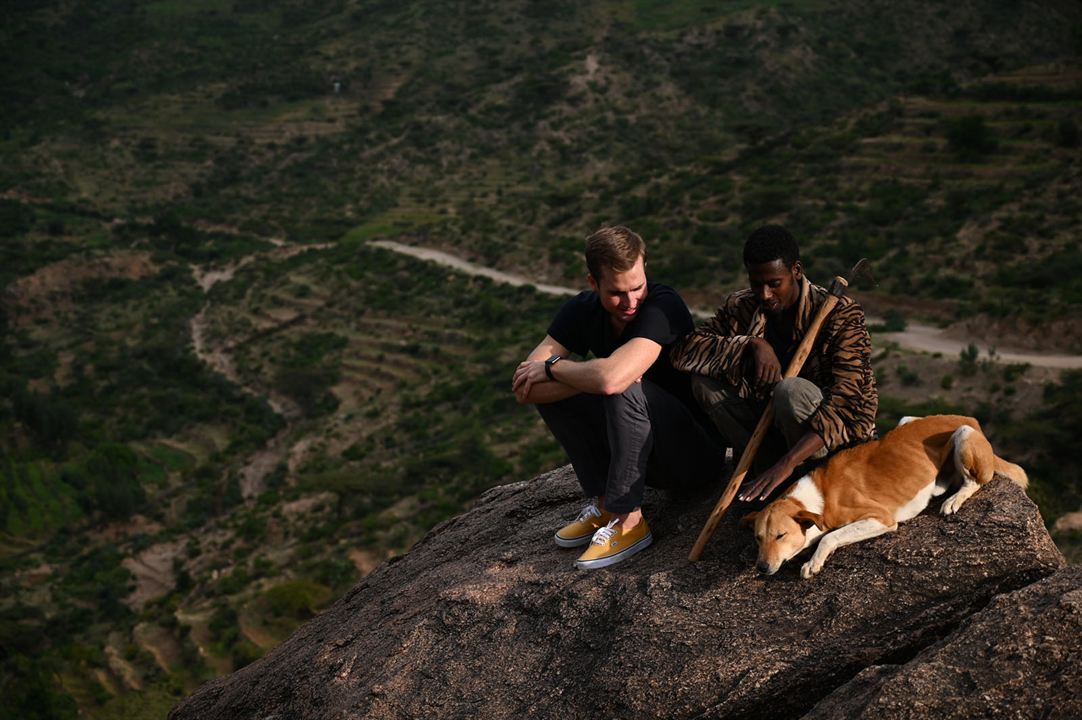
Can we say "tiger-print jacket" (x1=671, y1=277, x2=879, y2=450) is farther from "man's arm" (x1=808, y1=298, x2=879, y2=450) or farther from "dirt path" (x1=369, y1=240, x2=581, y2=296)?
"dirt path" (x1=369, y1=240, x2=581, y2=296)

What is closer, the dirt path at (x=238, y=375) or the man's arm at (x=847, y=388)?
the man's arm at (x=847, y=388)

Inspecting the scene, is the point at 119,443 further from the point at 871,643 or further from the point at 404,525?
the point at 871,643

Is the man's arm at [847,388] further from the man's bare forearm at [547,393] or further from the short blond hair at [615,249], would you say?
the man's bare forearm at [547,393]

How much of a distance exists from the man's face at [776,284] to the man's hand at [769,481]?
0.95 meters

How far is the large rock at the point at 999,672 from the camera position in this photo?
4.46 metres

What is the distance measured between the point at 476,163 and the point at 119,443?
128ft

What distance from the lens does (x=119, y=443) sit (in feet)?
188

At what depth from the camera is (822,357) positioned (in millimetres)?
6168

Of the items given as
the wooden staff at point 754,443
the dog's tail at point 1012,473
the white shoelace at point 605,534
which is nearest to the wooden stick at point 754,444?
the wooden staff at point 754,443

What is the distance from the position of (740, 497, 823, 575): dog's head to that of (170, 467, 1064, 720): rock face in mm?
231

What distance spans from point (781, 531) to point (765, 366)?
3.14ft

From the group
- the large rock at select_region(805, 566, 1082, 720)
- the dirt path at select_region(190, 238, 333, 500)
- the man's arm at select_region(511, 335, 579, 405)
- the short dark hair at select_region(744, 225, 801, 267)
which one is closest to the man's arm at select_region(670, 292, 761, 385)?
the short dark hair at select_region(744, 225, 801, 267)

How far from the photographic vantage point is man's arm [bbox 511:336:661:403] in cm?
613

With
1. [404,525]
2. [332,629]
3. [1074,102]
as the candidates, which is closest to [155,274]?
[404,525]
